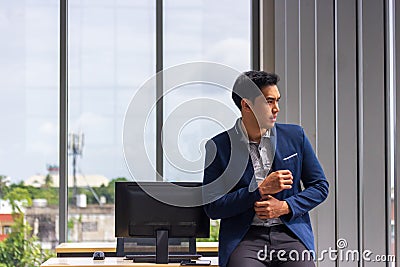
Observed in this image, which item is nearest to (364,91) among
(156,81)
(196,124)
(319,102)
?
(319,102)

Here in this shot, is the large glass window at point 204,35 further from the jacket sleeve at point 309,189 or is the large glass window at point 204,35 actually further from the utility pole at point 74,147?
the jacket sleeve at point 309,189

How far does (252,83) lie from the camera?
11.0ft

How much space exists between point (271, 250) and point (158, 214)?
2.69 ft

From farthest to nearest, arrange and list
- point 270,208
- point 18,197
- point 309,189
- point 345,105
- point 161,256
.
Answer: point 18,197 < point 345,105 < point 161,256 < point 309,189 < point 270,208

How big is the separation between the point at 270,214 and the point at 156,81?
2.71 metres

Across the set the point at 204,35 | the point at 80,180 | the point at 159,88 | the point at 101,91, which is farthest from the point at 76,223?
the point at 204,35

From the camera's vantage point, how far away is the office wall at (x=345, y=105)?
4.07m

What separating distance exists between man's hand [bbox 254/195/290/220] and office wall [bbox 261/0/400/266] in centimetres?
103

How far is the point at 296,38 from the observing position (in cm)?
512

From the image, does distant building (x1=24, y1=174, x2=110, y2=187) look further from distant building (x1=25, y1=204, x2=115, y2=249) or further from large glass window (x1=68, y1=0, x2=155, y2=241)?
distant building (x1=25, y1=204, x2=115, y2=249)

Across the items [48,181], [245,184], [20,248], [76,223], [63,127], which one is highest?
[63,127]

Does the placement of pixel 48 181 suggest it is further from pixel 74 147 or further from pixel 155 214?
pixel 155 214

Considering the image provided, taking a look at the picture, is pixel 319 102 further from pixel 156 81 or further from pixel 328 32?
pixel 156 81

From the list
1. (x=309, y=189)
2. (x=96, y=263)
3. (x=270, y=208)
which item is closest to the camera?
(x=270, y=208)
